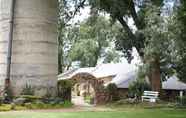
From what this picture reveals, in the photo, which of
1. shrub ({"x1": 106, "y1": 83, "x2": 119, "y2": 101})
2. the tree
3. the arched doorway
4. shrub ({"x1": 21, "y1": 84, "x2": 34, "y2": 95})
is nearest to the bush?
shrub ({"x1": 106, "y1": 83, "x2": 119, "y2": 101})

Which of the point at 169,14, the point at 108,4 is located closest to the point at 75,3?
the point at 108,4

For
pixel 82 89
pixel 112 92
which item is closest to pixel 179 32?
pixel 112 92

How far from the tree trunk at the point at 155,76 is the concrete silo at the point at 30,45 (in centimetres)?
974

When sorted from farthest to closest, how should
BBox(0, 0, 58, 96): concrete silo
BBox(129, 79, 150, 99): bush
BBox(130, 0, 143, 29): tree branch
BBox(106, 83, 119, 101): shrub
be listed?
BBox(129, 79, 150, 99): bush → BBox(106, 83, 119, 101): shrub → BBox(130, 0, 143, 29): tree branch → BBox(0, 0, 58, 96): concrete silo

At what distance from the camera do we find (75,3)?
98.2ft

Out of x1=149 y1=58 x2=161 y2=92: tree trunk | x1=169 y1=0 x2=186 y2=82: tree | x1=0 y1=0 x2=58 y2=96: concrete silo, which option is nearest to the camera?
x1=0 y1=0 x2=58 y2=96: concrete silo

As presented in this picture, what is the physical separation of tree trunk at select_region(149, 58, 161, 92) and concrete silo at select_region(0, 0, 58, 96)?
32.0 ft

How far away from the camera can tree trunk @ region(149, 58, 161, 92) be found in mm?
28727

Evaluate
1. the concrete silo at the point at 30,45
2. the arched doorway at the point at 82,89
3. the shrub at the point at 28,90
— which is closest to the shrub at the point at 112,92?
the arched doorway at the point at 82,89

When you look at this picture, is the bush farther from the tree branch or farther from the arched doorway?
the tree branch

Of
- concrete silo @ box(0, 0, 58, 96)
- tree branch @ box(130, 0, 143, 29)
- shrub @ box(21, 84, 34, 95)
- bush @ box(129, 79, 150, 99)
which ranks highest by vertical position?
tree branch @ box(130, 0, 143, 29)

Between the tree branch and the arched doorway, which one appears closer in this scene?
the tree branch

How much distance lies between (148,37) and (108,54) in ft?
132

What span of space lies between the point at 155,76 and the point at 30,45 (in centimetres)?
1178
